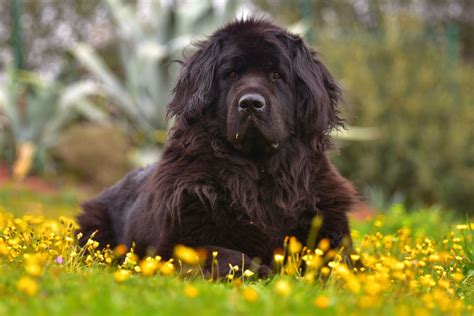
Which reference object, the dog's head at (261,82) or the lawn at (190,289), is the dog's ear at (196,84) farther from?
the lawn at (190,289)

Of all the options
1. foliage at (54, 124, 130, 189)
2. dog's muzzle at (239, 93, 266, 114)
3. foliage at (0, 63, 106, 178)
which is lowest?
foliage at (54, 124, 130, 189)

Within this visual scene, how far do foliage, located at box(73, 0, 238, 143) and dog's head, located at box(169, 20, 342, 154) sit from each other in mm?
7179

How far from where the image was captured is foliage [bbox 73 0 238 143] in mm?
12047

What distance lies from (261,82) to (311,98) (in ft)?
1.22

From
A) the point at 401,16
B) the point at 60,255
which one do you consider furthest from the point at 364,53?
the point at 60,255

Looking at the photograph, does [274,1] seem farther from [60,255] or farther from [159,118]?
[60,255]

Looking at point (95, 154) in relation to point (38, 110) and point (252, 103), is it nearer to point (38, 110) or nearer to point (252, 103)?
point (38, 110)

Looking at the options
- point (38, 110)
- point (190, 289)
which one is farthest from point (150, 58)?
point (190, 289)

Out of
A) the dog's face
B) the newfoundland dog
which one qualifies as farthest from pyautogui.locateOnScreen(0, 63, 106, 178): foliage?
the dog's face

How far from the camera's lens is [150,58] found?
11750 millimetres

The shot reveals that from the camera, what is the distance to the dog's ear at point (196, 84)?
461cm

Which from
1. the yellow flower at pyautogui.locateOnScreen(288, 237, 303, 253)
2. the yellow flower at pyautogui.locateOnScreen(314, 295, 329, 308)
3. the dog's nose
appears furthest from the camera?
the dog's nose

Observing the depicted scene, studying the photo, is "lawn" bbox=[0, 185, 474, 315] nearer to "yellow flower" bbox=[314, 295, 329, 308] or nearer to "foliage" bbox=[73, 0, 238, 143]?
"yellow flower" bbox=[314, 295, 329, 308]

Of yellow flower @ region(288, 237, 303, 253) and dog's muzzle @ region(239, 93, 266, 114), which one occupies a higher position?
dog's muzzle @ region(239, 93, 266, 114)
